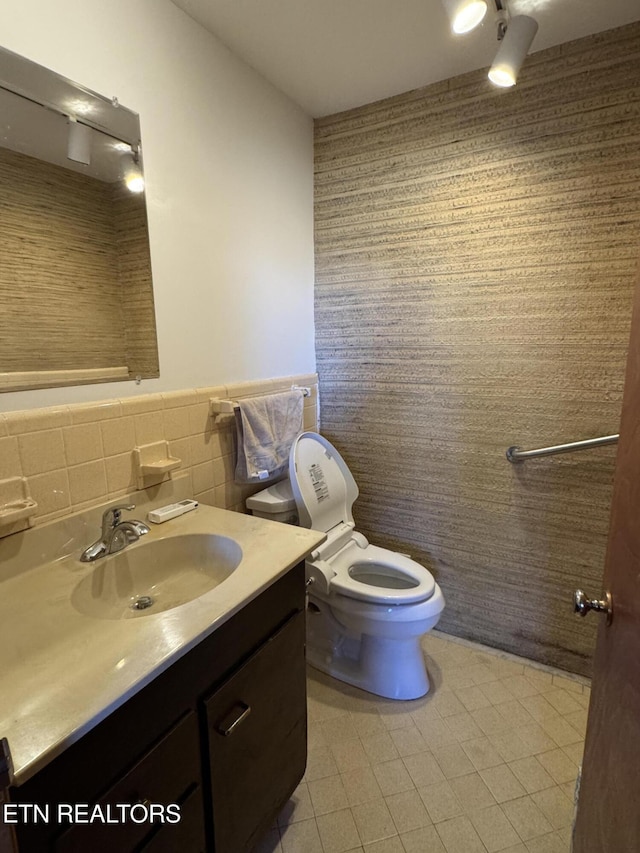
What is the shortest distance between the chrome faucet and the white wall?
0.32 metres

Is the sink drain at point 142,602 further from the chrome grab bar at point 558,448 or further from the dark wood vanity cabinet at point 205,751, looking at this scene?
the chrome grab bar at point 558,448

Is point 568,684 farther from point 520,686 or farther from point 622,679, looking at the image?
point 622,679

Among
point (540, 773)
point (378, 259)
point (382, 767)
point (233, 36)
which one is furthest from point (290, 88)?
point (540, 773)

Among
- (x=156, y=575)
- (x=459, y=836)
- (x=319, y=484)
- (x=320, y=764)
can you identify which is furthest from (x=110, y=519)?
(x=459, y=836)

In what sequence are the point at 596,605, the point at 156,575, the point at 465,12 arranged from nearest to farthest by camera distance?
the point at 596,605 → the point at 465,12 → the point at 156,575

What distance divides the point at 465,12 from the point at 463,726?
2132 mm

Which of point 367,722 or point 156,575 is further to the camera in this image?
point 367,722

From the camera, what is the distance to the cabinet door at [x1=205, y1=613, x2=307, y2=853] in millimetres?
877

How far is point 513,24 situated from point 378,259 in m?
0.83

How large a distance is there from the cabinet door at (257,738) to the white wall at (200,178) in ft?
2.65

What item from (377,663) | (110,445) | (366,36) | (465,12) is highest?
(366,36)

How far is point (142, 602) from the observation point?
106 cm

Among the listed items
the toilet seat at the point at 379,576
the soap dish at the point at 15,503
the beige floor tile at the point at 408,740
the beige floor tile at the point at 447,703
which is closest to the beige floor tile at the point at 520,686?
the beige floor tile at the point at 447,703

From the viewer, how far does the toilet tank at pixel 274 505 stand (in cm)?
160
